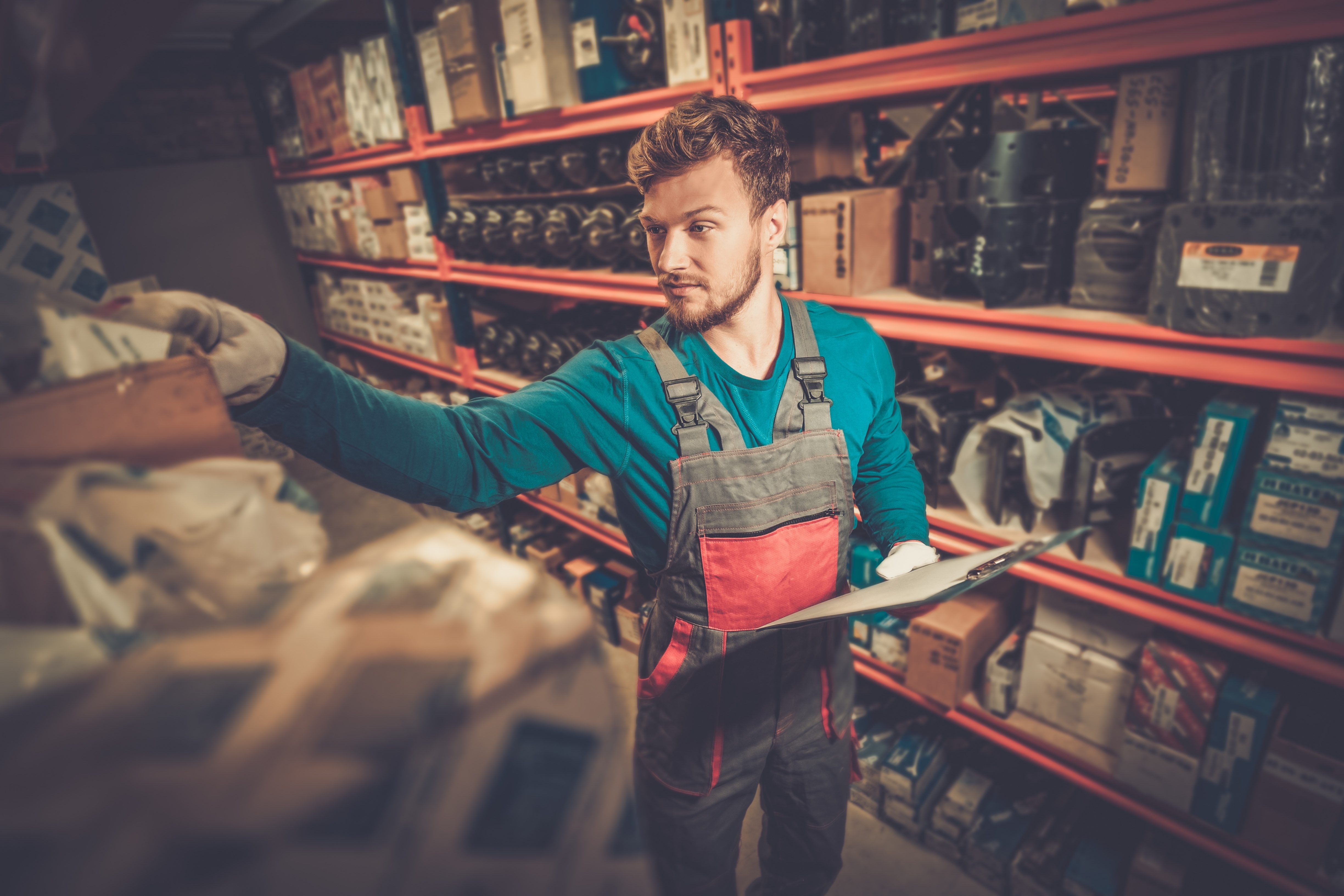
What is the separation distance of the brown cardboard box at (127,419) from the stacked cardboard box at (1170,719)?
6.37 ft

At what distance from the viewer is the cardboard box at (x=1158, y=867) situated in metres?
1.70

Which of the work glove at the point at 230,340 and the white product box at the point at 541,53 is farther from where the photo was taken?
the white product box at the point at 541,53

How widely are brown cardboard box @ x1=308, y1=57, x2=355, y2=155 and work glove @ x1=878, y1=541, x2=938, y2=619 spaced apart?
3366 mm

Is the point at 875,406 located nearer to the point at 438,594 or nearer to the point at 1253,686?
the point at 1253,686

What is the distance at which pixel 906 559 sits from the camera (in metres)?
1.35

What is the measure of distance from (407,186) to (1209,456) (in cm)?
317

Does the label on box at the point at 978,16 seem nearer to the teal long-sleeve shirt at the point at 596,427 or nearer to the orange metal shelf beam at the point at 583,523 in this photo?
the teal long-sleeve shirt at the point at 596,427

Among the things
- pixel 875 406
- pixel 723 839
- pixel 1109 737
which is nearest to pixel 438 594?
pixel 875 406

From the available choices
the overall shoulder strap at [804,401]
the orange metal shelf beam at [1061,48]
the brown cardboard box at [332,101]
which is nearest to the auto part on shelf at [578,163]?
the orange metal shelf beam at [1061,48]

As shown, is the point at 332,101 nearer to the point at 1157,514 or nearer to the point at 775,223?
the point at 775,223

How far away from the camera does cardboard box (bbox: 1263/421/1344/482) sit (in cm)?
119

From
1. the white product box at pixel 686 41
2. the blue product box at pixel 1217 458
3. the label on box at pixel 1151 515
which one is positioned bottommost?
the label on box at pixel 1151 515

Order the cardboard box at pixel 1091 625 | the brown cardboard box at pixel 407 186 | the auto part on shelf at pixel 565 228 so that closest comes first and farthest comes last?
the cardboard box at pixel 1091 625 < the auto part on shelf at pixel 565 228 < the brown cardboard box at pixel 407 186

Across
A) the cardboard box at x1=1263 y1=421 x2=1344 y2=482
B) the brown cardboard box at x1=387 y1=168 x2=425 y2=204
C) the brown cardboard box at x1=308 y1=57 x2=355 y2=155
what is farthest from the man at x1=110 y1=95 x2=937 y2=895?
the brown cardboard box at x1=308 y1=57 x2=355 y2=155
